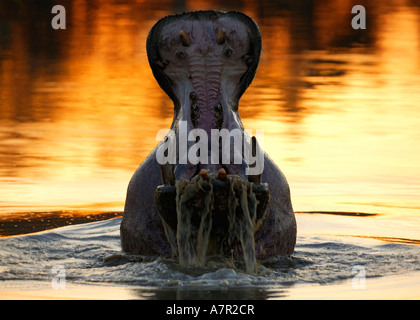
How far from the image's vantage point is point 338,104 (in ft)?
44.6

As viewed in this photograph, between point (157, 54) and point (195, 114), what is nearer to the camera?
point (195, 114)

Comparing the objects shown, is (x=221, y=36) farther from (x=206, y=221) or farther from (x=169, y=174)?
(x=206, y=221)

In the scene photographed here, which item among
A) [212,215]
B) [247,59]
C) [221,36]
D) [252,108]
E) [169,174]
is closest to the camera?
[169,174]

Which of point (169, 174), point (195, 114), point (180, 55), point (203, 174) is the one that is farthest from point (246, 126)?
point (203, 174)

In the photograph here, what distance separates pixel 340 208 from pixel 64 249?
2.57 m

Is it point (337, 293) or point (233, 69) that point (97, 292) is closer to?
point (337, 293)

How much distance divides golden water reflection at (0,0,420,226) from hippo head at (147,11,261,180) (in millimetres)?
2287

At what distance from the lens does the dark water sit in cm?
708

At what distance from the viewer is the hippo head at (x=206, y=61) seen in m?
6.59

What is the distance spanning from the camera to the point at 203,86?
6.69m

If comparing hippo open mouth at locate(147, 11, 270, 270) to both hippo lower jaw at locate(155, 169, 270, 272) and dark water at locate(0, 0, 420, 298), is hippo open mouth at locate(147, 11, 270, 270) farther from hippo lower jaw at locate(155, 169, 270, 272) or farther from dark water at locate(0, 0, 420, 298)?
dark water at locate(0, 0, 420, 298)

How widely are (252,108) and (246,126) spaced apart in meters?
1.40

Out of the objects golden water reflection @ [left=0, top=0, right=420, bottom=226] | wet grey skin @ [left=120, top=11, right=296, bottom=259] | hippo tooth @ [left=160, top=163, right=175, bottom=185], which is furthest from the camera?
golden water reflection @ [left=0, top=0, right=420, bottom=226]

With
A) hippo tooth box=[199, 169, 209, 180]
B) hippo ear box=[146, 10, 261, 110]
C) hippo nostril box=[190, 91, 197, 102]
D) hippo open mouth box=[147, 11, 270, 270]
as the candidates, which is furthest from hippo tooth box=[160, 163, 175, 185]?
hippo ear box=[146, 10, 261, 110]
